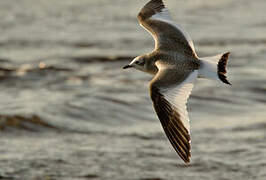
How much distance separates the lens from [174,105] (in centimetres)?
546

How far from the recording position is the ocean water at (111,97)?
7699 mm

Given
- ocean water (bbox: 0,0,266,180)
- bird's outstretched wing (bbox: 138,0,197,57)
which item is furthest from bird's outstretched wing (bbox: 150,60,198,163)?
ocean water (bbox: 0,0,266,180)

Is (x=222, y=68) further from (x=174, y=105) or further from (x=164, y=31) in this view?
(x=164, y=31)

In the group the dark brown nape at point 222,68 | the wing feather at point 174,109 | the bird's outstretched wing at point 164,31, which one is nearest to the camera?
the wing feather at point 174,109

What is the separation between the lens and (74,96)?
990 cm

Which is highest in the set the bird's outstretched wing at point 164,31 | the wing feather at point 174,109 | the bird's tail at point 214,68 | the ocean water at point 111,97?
the bird's outstretched wing at point 164,31

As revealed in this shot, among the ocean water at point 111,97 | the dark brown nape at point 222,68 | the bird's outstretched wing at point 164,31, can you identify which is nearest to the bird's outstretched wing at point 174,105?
the dark brown nape at point 222,68

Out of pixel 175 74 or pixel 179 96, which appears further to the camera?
pixel 175 74

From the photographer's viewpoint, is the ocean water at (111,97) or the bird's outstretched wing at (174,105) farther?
the ocean water at (111,97)

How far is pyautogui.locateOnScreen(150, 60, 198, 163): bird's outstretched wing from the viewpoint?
5352 mm

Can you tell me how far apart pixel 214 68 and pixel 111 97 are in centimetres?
431

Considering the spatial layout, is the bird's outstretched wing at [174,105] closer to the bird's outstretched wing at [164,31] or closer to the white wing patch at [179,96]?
the white wing patch at [179,96]

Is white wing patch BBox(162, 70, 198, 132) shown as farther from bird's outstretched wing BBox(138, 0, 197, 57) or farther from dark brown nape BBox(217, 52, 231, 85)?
bird's outstretched wing BBox(138, 0, 197, 57)

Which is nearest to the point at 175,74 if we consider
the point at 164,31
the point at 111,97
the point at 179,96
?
the point at 179,96
